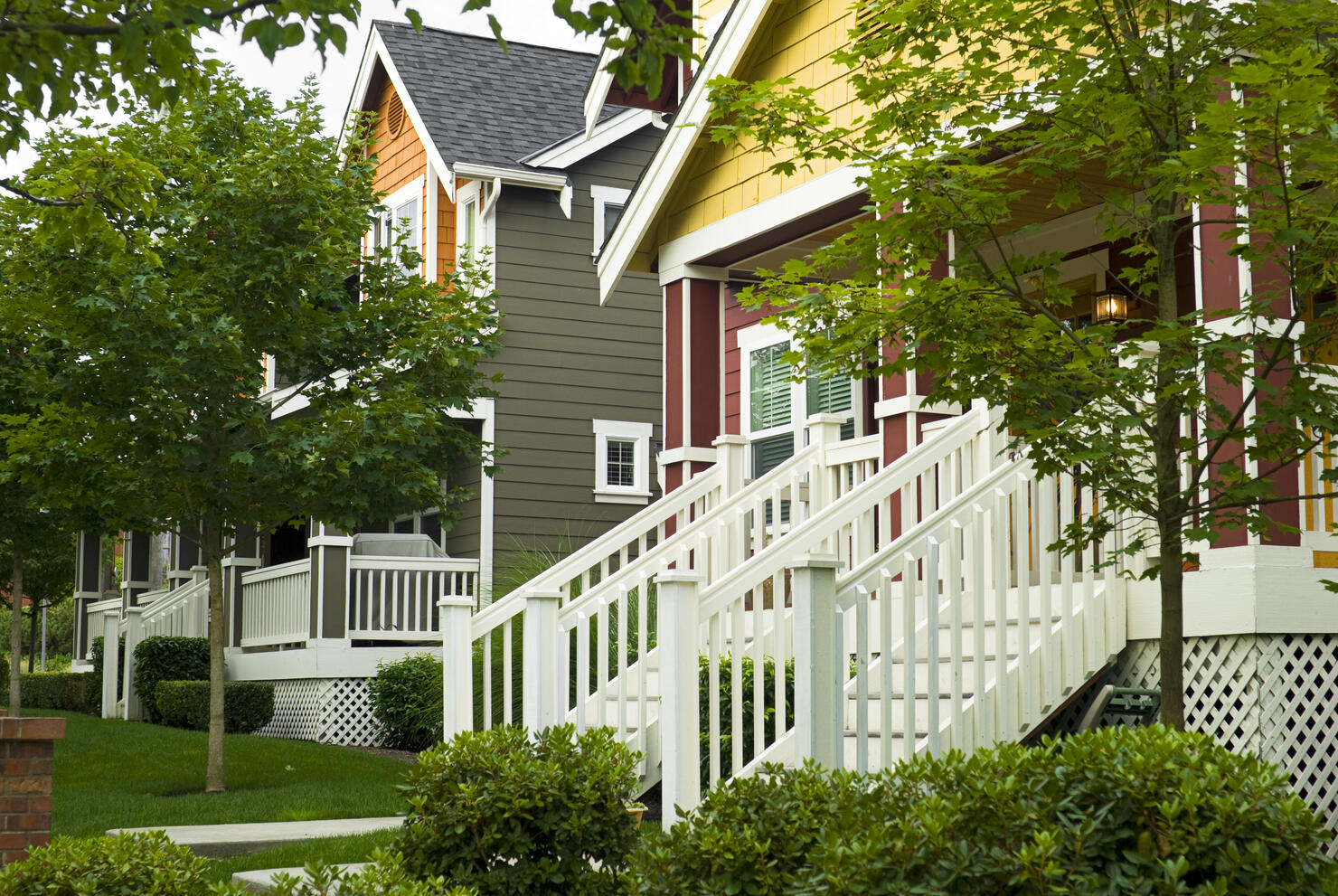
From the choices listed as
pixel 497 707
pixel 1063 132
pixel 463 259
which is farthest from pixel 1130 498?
pixel 463 259

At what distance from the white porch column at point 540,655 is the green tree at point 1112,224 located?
2.82 metres

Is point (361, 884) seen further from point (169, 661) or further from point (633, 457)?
point (169, 661)

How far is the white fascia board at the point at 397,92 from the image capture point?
18906mm

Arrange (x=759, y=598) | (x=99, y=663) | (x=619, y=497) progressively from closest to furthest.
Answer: (x=759, y=598) < (x=619, y=497) < (x=99, y=663)

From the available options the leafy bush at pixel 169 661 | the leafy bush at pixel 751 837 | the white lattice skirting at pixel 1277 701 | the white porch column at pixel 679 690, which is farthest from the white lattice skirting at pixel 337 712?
the leafy bush at pixel 751 837

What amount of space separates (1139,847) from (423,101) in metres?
17.8

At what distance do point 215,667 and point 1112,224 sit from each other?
925 centimetres

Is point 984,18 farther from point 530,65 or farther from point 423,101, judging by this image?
point 530,65

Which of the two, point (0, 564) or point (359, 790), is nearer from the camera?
point (359, 790)

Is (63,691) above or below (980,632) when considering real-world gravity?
below

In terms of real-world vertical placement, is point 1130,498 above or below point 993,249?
below

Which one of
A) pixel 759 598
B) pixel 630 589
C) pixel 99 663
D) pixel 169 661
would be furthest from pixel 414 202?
pixel 759 598

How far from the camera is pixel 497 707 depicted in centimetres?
1206

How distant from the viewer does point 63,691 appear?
24047 millimetres
